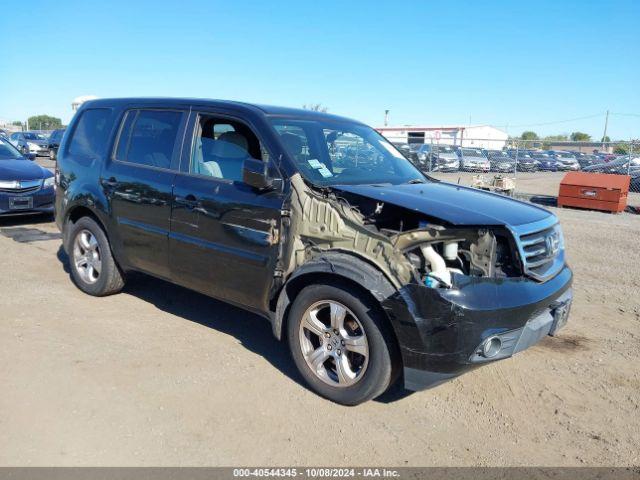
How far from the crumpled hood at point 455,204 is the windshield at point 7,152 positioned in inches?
341

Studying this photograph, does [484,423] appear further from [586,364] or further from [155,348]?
[155,348]

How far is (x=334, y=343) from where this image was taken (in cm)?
364

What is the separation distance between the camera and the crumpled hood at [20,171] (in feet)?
29.8

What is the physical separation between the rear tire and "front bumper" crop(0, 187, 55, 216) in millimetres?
4076

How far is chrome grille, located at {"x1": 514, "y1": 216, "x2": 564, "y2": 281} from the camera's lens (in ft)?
11.4

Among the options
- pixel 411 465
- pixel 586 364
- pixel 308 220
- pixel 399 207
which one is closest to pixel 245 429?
pixel 411 465

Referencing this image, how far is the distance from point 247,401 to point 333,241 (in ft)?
3.98

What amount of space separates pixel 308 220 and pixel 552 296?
168cm

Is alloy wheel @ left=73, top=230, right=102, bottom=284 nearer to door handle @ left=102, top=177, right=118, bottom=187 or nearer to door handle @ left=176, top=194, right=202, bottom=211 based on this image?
door handle @ left=102, top=177, right=118, bottom=187

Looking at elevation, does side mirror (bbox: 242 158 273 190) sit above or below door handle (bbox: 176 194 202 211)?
above

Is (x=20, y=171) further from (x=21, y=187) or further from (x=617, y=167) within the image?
(x=617, y=167)

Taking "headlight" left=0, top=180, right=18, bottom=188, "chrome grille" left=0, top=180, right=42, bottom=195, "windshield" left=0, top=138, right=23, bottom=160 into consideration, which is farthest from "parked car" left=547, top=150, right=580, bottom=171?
"headlight" left=0, top=180, right=18, bottom=188

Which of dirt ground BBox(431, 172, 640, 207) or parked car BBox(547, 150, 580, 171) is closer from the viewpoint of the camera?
dirt ground BBox(431, 172, 640, 207)

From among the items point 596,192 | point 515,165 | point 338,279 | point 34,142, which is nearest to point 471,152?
point 515,165
